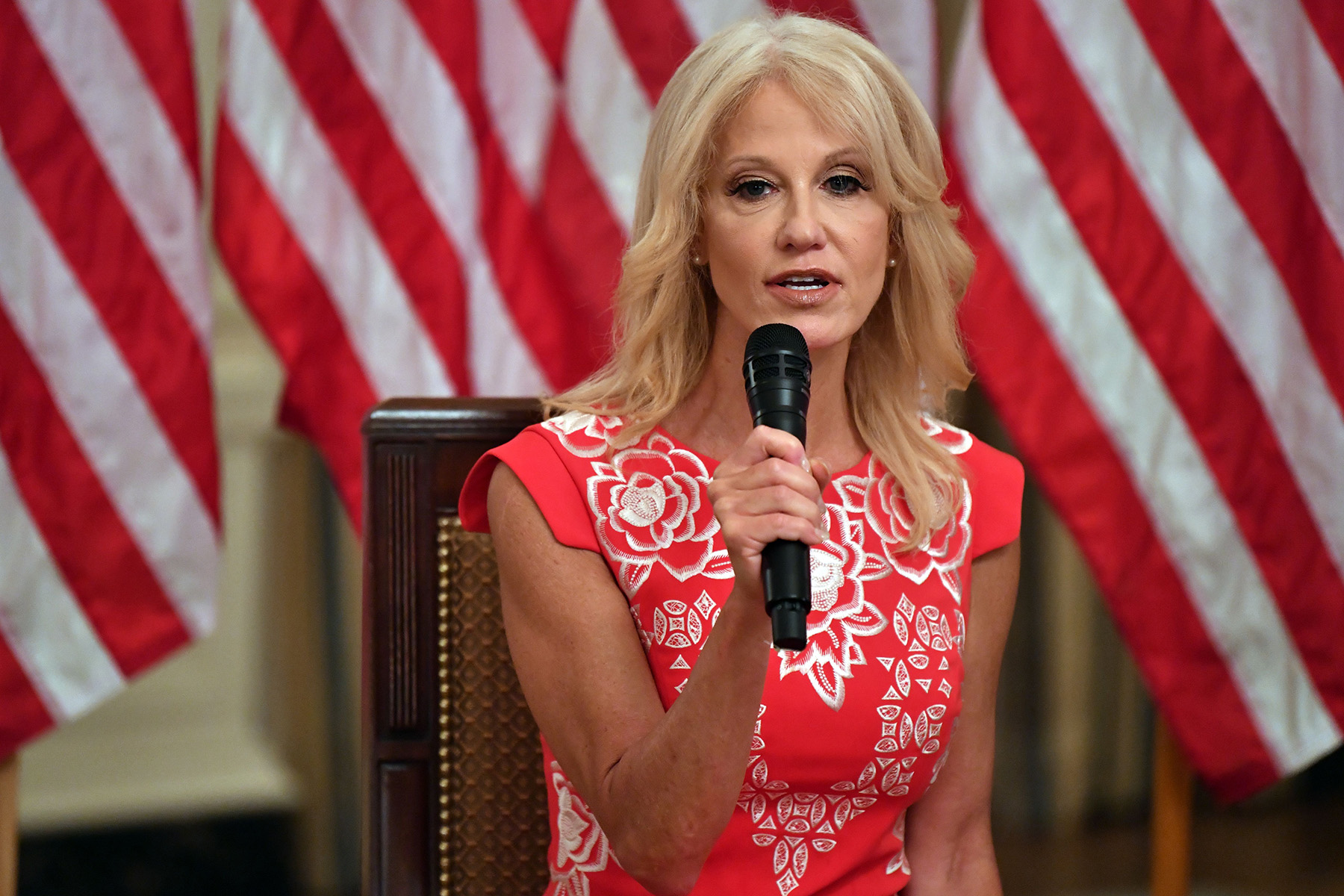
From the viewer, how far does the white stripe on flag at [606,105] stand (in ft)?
7.17

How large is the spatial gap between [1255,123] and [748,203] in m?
1.12

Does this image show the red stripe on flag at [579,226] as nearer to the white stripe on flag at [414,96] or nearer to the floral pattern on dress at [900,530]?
the white stripe on flag at [414,96]

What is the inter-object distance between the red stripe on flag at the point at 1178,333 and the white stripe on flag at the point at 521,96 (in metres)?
0.74

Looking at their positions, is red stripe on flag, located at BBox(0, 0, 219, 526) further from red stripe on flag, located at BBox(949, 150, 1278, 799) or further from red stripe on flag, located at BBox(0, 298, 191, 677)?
red stripe on flag, located at BBox(949, 150, 1278, 799)

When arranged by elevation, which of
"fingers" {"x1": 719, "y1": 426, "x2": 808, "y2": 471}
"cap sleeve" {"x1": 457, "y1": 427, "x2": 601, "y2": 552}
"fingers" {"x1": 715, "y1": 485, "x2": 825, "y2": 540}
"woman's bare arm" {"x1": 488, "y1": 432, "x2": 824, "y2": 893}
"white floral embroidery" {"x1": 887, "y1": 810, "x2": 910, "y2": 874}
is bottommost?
"white floral embroidery" {"x1": 887, "y1": 810, "x2": 910, "y2": 874}

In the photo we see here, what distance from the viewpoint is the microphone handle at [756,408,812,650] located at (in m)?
0.87

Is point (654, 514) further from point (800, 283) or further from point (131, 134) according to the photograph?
point (131, 134)

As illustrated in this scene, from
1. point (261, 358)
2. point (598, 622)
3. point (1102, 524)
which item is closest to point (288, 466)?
point (261, 358)

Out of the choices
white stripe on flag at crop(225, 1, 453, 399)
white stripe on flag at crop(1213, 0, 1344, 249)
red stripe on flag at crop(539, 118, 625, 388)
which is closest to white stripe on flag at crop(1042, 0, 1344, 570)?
white stripe on flag at crop(1213, 0, 1344, 249)

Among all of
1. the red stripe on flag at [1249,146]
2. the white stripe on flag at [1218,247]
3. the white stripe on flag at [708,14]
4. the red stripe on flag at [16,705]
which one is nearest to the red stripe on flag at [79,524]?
the red stripe on flag at [16,705]

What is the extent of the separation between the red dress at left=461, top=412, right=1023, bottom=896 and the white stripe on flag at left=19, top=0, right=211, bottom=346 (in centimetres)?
95

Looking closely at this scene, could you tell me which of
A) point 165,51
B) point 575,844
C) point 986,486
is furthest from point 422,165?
point 575,844

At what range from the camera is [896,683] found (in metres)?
1.35

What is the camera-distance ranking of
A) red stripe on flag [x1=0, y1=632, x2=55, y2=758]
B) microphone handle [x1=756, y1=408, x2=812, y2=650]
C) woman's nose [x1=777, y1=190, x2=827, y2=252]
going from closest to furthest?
microphone handle [x1=756, y1=408, x2=812, y2=650] < woman's nose [x1=777, y1=190, x2=827, y2=252] < red stripe on flag [x1=0, y1=632, x2=55, y2=758]
